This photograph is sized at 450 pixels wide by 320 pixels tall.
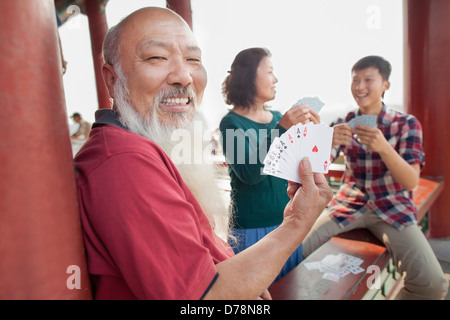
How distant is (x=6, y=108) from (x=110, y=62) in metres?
0.63

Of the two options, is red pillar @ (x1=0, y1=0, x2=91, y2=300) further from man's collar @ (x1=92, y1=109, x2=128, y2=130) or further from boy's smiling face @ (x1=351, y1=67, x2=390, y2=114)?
boy's smiling face @ (x1=351, y1=67, x2=390, y2=114)

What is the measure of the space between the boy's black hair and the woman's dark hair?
0.89m

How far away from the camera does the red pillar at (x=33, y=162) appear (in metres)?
0.54

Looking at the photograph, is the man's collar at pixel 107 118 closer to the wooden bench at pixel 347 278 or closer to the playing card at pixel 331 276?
the wooden bench at pixel 347 278

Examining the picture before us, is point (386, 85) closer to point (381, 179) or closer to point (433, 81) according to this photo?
point (381, 179)

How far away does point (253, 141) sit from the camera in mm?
1935

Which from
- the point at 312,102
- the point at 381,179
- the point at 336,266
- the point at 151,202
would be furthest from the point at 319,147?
the point at 381,179

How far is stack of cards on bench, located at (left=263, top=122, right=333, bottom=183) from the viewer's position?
3.86ft

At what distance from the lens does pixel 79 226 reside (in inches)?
27.2

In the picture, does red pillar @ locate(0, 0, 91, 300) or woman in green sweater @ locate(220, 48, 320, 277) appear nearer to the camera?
red pillar @ locate(0, 0, 91, 300)

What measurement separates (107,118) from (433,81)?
15.3 feet

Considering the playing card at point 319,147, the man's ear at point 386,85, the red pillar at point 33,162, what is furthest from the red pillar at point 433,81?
the red pillar at point 33,162

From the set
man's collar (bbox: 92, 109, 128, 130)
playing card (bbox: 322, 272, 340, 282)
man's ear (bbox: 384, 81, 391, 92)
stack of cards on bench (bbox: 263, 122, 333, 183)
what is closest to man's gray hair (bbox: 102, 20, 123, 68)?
man's collar (bbox: 92, 109, 128, 130)

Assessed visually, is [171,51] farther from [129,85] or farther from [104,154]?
[104,154]
